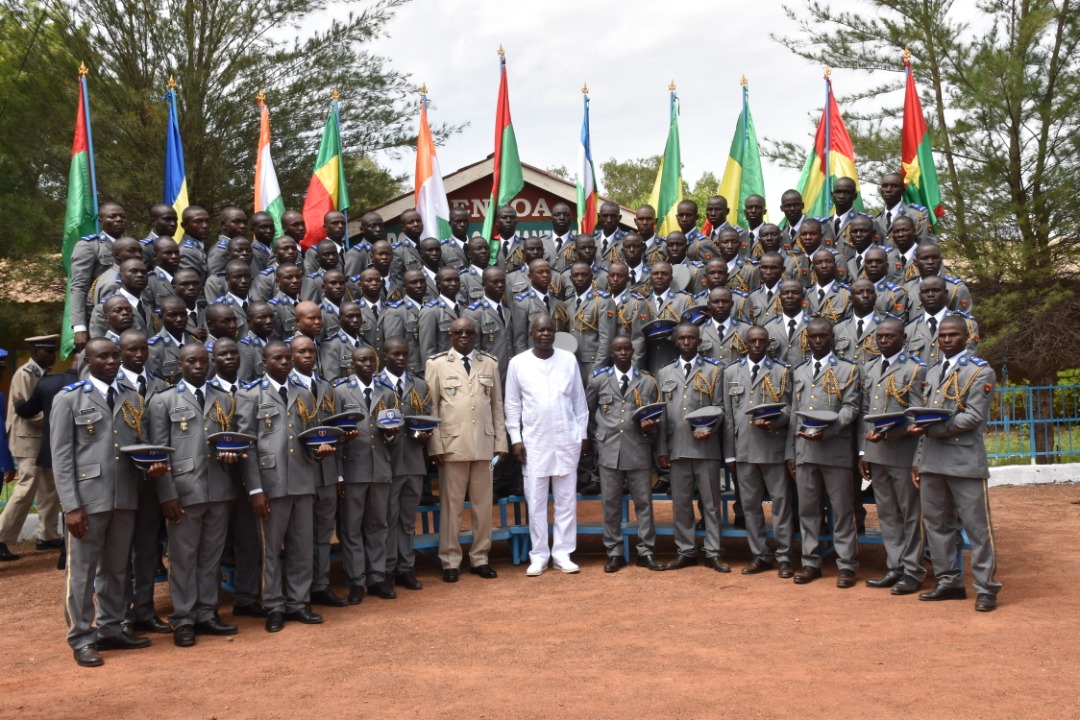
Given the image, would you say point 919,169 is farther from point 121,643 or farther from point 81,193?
point 121,643

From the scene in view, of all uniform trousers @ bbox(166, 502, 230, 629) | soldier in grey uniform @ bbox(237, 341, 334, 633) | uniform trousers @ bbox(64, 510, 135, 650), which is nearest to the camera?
uniform trousers @ bbox(64, 510, 135, 650)

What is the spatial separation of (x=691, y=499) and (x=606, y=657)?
2.82m

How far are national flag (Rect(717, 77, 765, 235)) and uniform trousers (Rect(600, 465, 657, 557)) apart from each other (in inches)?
173

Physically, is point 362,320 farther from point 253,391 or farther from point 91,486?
point 91,486

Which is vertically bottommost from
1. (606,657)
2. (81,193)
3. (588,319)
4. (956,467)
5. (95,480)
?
(606,657)

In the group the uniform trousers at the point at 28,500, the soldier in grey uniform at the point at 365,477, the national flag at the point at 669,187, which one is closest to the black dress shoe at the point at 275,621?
the soldier in grey uniform at the point at 365,477

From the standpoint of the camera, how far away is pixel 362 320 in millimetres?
8992

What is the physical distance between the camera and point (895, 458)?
7.86m

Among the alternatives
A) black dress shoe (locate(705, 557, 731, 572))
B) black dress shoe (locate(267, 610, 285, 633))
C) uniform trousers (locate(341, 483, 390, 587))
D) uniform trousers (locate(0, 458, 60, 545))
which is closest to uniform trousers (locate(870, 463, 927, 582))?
black dress shoe (locate(705, 557, 731, 572))

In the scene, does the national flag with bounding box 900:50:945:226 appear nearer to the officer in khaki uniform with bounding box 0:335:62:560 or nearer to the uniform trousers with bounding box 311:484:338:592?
the uniform trousers with bounding box 311:484:338:592

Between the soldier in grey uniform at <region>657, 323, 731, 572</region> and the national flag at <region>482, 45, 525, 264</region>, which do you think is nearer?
the soldier in grey uniform at <region>657, 323, 731, 572</region>

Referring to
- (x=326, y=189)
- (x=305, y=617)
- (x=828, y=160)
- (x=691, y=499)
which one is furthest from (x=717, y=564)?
(x=326, y=189)

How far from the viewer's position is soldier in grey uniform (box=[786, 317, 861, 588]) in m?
8.16

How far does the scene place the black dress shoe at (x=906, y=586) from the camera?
781 cm
